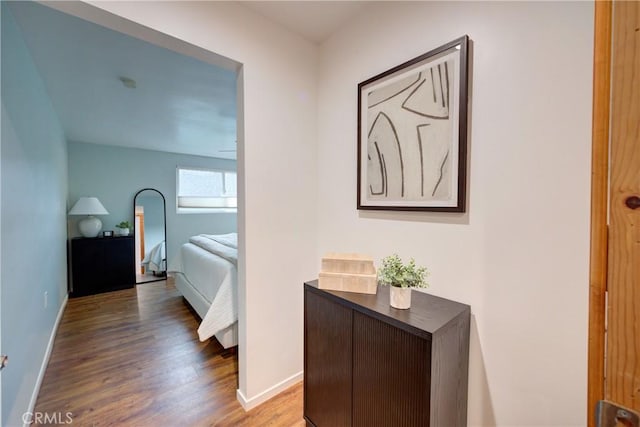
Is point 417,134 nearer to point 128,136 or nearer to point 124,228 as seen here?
point 128,136

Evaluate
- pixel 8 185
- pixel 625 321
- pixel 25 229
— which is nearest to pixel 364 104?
pixel 625 321

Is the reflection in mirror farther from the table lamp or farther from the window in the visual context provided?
the table lamp

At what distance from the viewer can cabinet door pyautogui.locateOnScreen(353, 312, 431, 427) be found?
0.93m

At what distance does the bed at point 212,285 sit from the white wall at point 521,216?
1.61 metres

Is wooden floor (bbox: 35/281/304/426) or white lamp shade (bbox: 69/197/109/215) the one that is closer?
wooden floor (bbox: 35/281/304/426)

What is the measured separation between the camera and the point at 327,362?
1314 mm

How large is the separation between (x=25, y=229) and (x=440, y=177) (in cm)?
258

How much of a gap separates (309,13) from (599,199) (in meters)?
1.79

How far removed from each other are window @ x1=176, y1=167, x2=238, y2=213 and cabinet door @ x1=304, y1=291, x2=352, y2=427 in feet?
15.1

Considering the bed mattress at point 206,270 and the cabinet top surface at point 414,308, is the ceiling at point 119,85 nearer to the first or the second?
the bed mattress at point 206,270

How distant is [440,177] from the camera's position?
4.02 feet

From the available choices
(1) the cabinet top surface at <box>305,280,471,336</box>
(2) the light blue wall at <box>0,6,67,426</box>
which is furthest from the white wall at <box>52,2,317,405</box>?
(2) the light blue wall at <box>0,6,67,426</box>

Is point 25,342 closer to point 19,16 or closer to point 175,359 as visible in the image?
point 175,359

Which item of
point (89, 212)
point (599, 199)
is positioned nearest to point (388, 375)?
point (599, 199)
